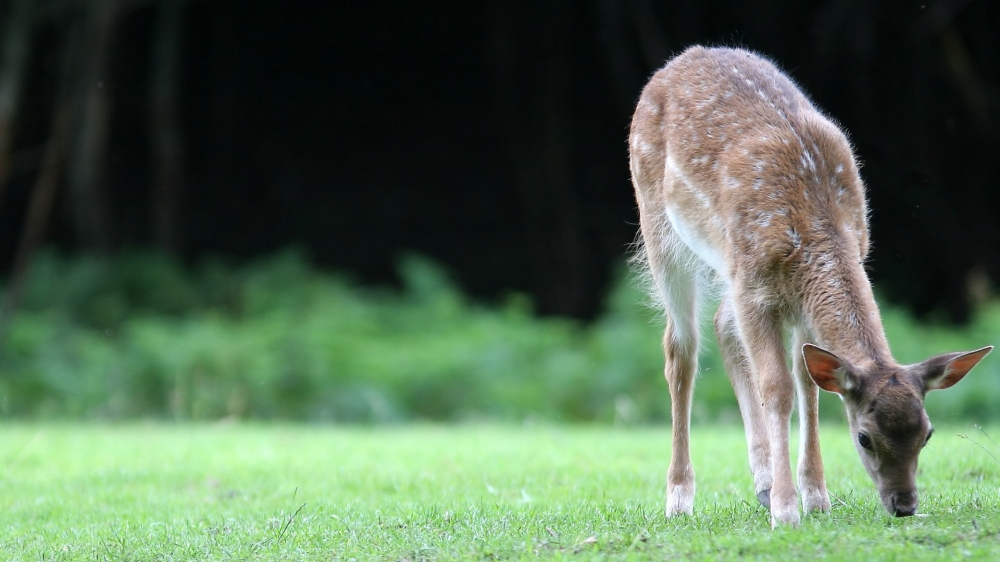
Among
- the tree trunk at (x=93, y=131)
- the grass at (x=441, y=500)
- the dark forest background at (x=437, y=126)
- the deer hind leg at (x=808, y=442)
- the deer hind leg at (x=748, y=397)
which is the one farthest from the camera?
the tree trunk at (x=93, y=131)

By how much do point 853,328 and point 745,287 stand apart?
575 millimetres

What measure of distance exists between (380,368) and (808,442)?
789cm

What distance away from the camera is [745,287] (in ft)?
18.1

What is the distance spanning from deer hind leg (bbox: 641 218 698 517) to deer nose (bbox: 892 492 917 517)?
141cm

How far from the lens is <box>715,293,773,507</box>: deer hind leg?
5852 millimetres

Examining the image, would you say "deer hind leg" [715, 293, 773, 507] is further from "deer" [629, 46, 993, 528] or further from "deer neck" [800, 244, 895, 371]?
"deer neck" [800, 244, 895, 371]

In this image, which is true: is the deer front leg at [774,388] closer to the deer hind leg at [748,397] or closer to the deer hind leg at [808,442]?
the deer hind leg at [808,442]

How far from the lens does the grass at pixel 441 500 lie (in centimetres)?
466

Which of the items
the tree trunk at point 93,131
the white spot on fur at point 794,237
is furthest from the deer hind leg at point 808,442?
the tree trunk at point 93,131

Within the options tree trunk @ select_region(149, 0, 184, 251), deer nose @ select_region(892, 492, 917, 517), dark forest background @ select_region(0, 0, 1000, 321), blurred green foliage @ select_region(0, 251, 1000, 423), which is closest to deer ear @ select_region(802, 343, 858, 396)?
deer nose @ select_region(892, 492, 917, 517)

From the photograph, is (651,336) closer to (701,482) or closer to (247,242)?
(701,482)

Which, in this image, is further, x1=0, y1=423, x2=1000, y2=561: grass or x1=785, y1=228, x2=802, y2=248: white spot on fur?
x1=785, y1=228, x2=802, y2=248: white spot on fur

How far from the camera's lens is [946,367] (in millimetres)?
4930

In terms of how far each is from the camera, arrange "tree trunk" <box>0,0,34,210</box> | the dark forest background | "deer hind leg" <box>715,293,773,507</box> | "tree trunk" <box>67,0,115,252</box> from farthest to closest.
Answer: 1. "tree trunk" <box>67,0,115,252</box>
2. "tree trunk" <box>0,0,34,210</box>
3. the dark forest background
4. "deer hind leg" <box>715,293,773,507</box>
